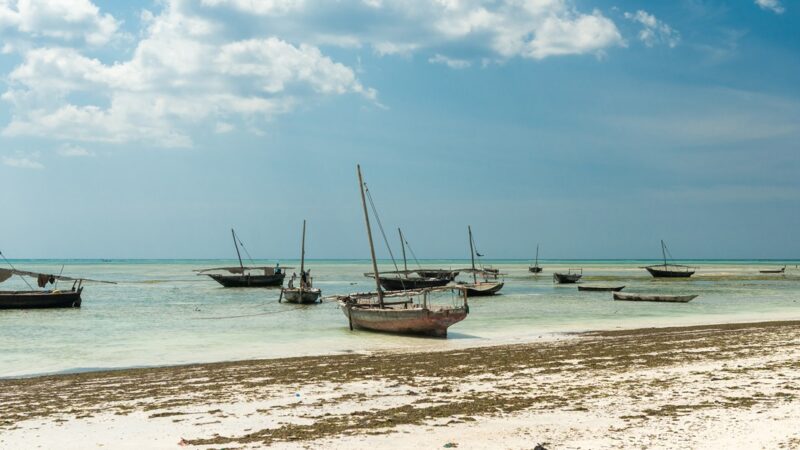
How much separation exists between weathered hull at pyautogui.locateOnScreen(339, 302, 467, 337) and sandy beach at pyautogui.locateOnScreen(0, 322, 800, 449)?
6.48 meters

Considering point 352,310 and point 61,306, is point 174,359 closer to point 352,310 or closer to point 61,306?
point 352,310

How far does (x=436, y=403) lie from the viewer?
36.6 feet

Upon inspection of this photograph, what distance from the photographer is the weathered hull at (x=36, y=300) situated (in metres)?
41.8

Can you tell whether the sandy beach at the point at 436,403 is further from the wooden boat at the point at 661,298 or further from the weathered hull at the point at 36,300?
the weathered hull at the point at 36,300

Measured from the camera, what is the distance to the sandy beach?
8.91 metres

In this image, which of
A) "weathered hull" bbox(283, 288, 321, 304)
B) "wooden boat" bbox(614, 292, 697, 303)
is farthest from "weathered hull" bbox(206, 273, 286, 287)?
"wooden boat" bbox(614, 292, 697, 303)

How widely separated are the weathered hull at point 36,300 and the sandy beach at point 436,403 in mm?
28603

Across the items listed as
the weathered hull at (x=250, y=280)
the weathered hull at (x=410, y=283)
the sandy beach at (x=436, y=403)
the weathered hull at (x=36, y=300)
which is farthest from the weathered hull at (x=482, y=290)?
the sandy beach at (x=436, y=403)

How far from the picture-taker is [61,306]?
43031 millimetres

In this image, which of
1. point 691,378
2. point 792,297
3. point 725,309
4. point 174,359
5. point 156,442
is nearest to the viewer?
point 156,442

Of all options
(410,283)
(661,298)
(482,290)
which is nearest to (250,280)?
(410,283)

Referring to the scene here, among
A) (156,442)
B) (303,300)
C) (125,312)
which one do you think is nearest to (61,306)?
(125,312)

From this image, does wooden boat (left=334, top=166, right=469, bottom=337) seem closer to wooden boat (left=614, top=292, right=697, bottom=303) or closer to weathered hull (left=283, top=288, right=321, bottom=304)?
weathered hull (left=283, top=288, right=321, bottom=304)

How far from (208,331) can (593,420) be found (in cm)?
2258
